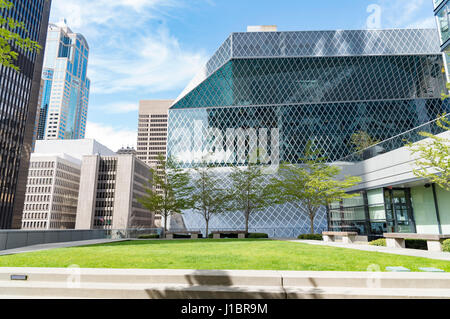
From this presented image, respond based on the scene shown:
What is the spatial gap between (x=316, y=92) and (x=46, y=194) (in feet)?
364

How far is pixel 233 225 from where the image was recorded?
5053cm

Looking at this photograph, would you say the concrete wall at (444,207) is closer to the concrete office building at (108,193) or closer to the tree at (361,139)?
the tree at (361,139)

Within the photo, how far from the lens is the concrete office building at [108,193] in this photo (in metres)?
112

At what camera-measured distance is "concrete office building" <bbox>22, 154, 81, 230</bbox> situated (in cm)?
11862

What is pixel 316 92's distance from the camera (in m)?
62.9

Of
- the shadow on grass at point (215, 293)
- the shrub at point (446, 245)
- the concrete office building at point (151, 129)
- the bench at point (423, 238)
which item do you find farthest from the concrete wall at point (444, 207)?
the concrete office building at point (151, 129)

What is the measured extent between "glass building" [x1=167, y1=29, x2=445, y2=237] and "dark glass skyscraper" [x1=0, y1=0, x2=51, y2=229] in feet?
160

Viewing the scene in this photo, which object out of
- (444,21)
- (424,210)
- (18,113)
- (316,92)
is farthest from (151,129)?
(424,210)

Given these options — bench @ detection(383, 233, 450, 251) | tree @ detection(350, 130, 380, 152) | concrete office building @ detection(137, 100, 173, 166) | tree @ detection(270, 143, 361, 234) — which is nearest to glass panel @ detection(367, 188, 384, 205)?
tree @ detection(270, 143, 361, 234)

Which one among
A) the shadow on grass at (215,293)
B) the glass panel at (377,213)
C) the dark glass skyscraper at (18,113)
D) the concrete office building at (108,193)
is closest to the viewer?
the shadow on grass at (215,293)

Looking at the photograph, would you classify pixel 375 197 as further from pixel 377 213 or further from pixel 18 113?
pixel 18 113

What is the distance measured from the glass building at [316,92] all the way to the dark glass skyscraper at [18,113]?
48.9 meters
